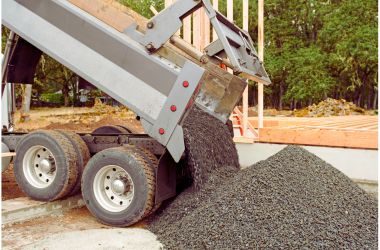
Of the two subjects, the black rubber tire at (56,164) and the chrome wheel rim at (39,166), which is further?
the chrome wheel rim at (39,166)

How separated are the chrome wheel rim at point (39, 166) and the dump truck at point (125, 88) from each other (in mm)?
11

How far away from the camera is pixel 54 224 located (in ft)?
15.1

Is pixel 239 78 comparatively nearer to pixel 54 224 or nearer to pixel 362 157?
pixel 362 157

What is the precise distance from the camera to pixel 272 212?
394 centimetres

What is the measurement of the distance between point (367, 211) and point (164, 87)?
2.42 metres

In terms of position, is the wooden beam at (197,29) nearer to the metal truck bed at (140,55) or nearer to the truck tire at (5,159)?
the metal truck bed at (140,55)

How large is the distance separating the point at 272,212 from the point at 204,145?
1.16 meters

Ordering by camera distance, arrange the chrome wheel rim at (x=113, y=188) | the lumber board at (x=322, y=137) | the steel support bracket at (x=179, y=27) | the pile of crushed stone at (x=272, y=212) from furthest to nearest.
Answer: the lumber board at (x=322, y=137) < the chrome wheel rim at (x=113, y=188) < the steel support bracket at (x=179, y=27) < the pile of crushed stone at (x=272, y=212)

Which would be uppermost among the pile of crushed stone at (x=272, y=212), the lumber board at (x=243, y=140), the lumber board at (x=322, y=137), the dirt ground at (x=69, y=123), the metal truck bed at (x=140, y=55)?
the metal truck bed at (x=140, y=55)

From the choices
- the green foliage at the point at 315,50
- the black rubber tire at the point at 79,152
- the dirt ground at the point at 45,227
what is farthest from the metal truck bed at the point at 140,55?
→ the green foliage at the point at 315,50

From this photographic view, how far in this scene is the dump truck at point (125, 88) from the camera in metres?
4.31

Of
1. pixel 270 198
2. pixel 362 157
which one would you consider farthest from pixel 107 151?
pixel 362 157

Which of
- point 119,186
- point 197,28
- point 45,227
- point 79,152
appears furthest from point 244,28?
point 45,227

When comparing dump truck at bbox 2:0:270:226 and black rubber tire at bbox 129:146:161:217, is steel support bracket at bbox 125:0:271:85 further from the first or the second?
black rubber tire at bbox 129:146:161:217
